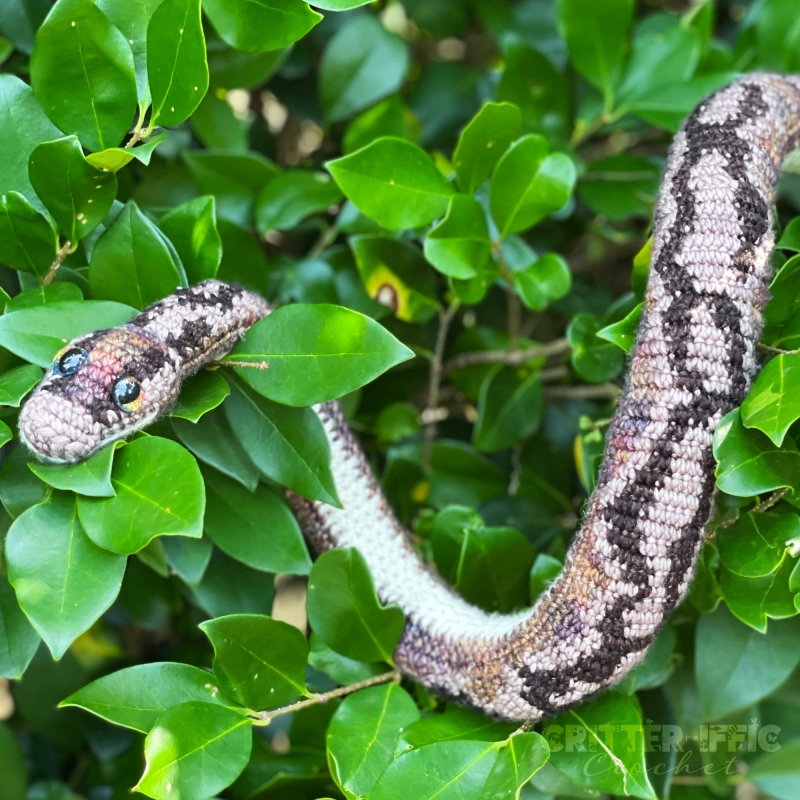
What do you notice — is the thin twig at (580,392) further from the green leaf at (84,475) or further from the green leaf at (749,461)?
the green leaf at (84,475)

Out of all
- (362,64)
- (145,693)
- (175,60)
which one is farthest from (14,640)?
(362,64)

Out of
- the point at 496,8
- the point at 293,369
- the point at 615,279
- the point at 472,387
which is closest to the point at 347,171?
the point at 293,369

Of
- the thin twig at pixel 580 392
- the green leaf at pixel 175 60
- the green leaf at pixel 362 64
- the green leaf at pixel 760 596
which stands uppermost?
the green leaf at pixel 175 60

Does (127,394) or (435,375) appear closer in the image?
(127,394)

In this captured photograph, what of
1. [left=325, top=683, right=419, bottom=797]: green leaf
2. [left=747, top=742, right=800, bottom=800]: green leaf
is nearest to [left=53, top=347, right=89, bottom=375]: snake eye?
[left=325, top=683, right=419, bottom=797]: green leaf

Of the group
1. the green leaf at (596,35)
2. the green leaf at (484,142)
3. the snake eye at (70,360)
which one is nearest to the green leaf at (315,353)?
the snake eye at (70,360)

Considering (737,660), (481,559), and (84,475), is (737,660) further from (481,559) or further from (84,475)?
(84,475)

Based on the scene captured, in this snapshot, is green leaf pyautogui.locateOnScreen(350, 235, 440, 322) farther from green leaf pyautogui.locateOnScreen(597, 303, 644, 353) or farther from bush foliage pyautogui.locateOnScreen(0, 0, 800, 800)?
green leaf pyautogui.locateOnScreen(597, 303, 644, 353)
